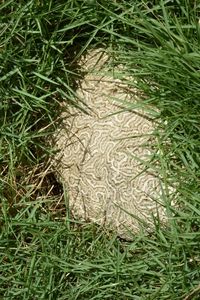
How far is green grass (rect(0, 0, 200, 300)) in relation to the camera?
2.37m

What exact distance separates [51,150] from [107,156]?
20cm

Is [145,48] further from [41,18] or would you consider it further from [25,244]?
[25,244]

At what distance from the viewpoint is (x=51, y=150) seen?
257cm

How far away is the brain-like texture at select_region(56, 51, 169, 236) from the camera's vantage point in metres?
2.46

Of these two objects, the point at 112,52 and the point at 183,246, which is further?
the point at 112,52

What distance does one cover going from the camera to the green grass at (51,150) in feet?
7.79

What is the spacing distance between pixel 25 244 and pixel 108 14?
0.78 metres

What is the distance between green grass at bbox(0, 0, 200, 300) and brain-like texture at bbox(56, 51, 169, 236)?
0.04 meters

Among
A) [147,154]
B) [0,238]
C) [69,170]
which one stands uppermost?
[147,154]

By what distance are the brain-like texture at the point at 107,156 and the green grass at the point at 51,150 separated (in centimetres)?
4

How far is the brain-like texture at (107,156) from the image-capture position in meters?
2.46

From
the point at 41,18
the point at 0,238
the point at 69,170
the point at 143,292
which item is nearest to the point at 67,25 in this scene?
the point at 41,18

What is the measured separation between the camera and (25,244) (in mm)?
2525

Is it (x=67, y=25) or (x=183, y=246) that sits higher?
(x=67, y=25)
